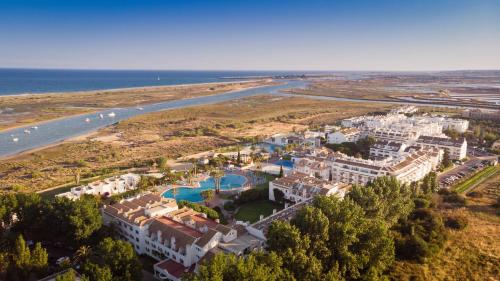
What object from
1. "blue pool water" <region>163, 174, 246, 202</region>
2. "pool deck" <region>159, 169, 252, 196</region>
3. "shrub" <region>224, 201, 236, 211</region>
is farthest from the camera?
"pool deck" <region>159, 169, 252, 196</region>

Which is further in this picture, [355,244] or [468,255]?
[468,255]

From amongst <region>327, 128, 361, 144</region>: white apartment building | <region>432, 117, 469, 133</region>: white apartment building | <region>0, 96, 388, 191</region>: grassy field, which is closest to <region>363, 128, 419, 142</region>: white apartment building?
<region>327, 128, 361, 144</region>: white apartment building

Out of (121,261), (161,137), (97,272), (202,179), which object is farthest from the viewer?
(161,137)

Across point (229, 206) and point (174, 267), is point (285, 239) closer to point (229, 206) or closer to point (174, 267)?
point (174, 267)

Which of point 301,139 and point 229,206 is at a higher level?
point 301,139

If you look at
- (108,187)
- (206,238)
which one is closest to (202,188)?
(108,187)

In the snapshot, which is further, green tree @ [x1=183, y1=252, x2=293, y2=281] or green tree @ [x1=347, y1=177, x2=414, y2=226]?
green tree @ [x1=347, y1=177, x2=414, y2=226]

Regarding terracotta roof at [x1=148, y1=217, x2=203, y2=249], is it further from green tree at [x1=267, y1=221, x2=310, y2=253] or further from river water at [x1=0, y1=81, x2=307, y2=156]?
river water at [x1=0, y1=81, x2=307, y2=156]
